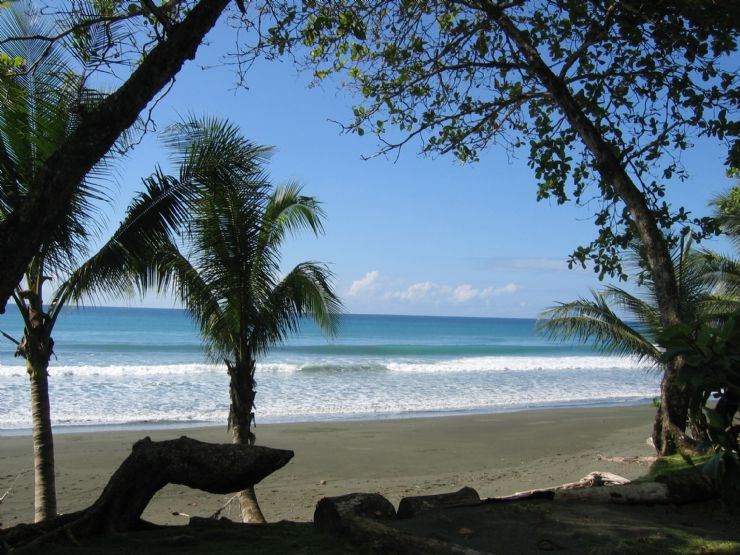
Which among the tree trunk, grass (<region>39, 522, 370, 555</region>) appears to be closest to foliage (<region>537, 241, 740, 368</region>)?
the tree trunk

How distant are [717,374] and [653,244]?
2729 mm

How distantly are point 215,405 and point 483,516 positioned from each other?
1557 cm

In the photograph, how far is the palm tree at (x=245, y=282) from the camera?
7.41 meters

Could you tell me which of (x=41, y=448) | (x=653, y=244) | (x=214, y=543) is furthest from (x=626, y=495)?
(x=41, y=448)

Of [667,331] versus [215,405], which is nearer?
[667,331]

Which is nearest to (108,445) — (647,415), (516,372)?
(647,415)

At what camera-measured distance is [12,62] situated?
5582 millimetres

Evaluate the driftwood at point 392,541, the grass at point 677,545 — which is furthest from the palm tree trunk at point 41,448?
the grass at point 677,545

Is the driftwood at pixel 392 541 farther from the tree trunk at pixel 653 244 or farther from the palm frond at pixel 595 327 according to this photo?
the palm frond at pixel 595 327

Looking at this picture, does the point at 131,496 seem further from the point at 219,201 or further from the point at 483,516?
the point at 219,201

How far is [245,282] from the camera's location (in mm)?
7715

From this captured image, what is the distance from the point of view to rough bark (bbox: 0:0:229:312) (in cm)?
309

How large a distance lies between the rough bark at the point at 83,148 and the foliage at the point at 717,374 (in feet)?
10.6

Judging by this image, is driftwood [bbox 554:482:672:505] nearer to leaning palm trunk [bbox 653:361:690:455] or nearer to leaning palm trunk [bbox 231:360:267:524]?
leaning palm trunk [bbox 653:361:690:455]
